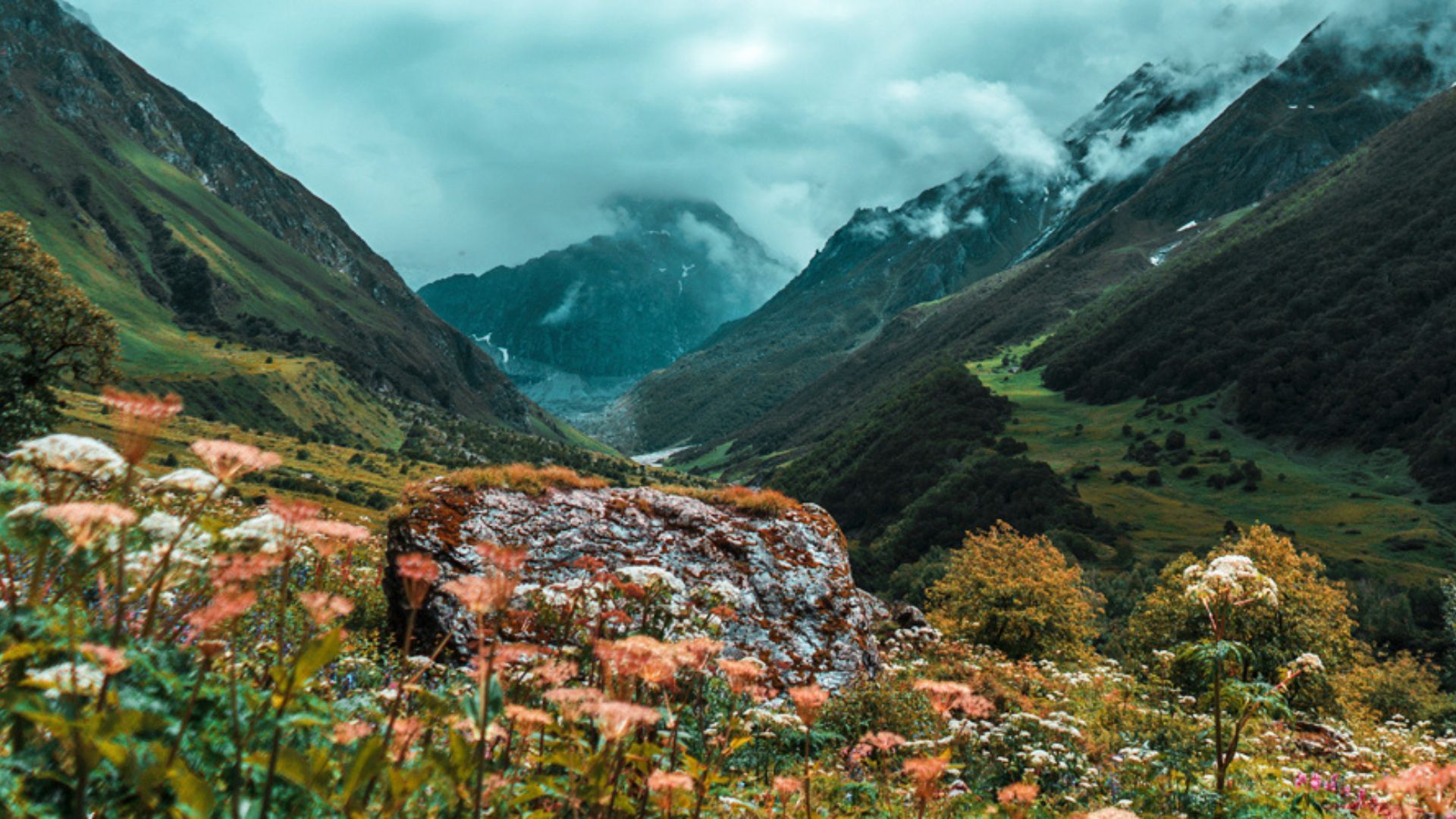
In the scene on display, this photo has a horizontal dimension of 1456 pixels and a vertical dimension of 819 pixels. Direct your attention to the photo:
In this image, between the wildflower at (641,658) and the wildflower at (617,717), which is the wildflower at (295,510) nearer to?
the wildflower at (617,717)

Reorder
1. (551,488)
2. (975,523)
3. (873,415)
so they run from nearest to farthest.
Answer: (551,488) < (975,523) < (873,415)

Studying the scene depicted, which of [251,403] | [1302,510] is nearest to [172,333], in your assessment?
[251,403]

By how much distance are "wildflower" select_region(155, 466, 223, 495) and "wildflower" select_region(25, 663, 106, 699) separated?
0.91 meters

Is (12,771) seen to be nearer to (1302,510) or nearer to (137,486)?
(137,486)

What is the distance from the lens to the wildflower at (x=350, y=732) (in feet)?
8.20

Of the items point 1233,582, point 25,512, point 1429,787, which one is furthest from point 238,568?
point 1233,582

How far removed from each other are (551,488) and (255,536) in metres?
13.4

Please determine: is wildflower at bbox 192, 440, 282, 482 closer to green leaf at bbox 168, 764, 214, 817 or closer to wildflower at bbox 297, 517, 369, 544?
wildflower at bbox 297, 517, 369, 544

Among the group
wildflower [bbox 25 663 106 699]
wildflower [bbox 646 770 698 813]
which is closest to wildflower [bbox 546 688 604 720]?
wildflower [bbox 646 770 698 813]

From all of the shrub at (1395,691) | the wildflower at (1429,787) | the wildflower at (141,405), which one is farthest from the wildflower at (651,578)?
the shrub at (1395,691)

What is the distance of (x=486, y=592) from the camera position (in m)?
2.52

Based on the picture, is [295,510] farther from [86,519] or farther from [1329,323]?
[1329,323]

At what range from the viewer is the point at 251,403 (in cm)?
13312

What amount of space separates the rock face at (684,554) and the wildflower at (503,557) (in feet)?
30.1
